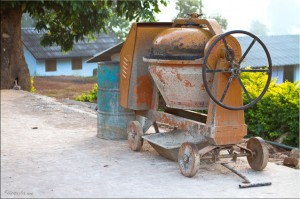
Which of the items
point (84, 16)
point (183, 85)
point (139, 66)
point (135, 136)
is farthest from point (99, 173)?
point (84, 16)

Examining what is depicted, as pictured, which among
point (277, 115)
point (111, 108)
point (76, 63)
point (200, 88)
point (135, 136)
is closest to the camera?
point (200, 88)

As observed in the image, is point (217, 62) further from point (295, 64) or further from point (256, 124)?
point (295, 64)

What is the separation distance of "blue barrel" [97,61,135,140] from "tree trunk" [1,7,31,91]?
5.52m

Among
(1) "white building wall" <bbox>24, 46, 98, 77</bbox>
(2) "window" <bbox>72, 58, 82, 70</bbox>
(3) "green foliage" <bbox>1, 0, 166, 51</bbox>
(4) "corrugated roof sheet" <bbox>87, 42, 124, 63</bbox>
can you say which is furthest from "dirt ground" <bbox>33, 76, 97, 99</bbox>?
(3) "green foliage" <bbox>1, 0, 166, 51</bbox>

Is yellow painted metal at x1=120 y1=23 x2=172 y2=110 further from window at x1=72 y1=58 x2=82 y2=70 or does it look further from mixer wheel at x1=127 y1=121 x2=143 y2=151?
window at x1=72 y1=58 x2=82 y2=70

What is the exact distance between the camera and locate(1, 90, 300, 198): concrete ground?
4.96 meters

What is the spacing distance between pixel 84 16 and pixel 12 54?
2.24 metres

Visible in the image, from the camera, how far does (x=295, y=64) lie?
20.2 meters

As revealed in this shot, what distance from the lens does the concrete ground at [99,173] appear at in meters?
4.96

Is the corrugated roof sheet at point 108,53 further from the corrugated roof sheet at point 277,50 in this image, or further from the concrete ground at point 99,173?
the concrete ground at point 99,173

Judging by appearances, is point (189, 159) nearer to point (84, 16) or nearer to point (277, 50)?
point (84, 16)

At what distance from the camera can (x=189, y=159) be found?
5.49 m

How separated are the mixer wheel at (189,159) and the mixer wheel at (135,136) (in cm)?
109

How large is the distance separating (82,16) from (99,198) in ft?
31.1
